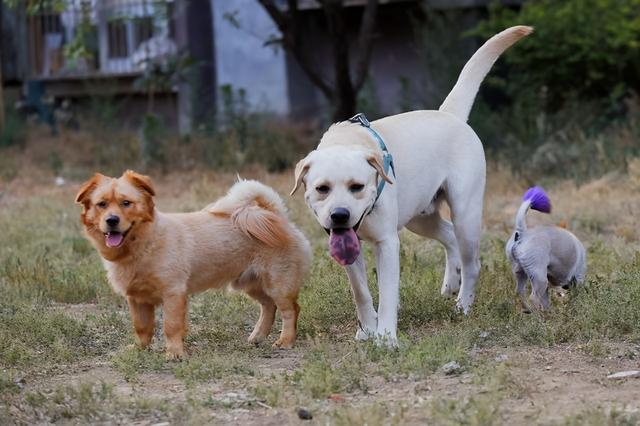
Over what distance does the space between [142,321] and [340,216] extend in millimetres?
1427

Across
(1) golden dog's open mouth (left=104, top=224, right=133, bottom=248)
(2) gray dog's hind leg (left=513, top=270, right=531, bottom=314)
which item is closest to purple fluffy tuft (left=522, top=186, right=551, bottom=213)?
(2) gray dog's hind leg (left=513, top=270, right=531, bottom=314)

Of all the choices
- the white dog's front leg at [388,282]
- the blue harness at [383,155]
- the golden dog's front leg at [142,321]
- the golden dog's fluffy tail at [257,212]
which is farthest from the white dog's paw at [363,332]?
the golden dog's front leg at [142,321]

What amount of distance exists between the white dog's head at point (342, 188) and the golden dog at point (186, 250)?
648mm

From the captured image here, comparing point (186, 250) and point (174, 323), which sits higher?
point (186, 250)

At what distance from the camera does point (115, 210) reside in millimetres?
5992

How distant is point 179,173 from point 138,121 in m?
4.34

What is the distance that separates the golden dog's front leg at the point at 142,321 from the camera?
248 inches

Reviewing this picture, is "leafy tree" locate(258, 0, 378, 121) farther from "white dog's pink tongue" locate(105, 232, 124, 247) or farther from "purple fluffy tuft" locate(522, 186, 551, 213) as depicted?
"white dog's pink tongue" locate(105, 232, 124, 247)

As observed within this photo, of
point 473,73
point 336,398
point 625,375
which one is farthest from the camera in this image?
point 473,73

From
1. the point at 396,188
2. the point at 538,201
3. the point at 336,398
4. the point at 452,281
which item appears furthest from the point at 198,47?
the point at 336,398

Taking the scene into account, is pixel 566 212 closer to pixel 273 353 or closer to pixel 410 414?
pixel 273 353

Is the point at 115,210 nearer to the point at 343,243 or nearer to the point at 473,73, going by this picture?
the point at 343,243

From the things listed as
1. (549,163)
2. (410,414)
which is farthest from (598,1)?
(410,414)

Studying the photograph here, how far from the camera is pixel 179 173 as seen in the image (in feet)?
47.4
